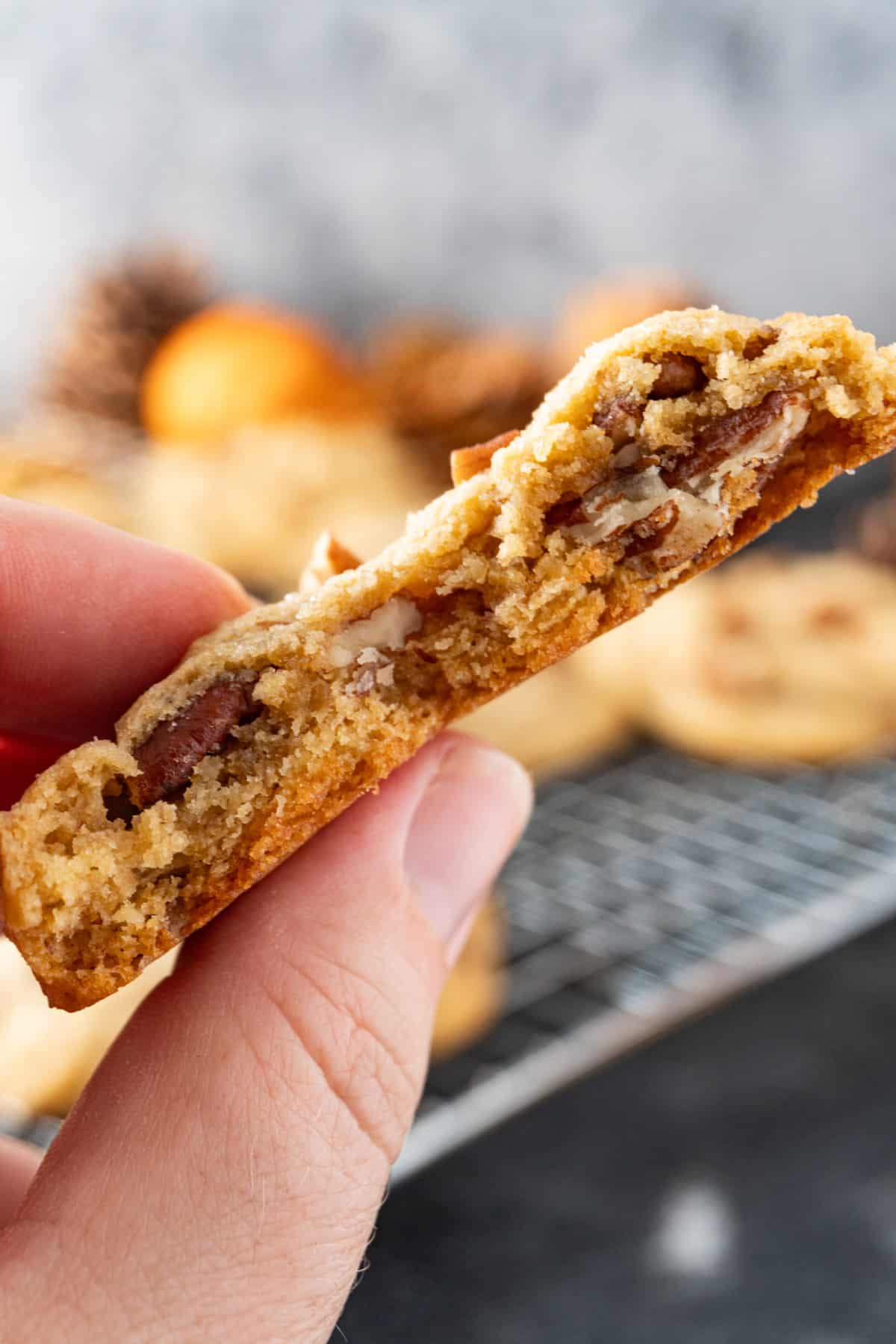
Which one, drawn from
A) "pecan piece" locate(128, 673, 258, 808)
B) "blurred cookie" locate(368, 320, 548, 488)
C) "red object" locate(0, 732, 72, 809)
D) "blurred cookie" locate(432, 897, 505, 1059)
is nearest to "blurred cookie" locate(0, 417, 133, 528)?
"blurred cookie" locate(368, 320, 548, 488)

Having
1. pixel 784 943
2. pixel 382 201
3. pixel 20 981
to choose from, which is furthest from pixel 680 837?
pixel 382 201

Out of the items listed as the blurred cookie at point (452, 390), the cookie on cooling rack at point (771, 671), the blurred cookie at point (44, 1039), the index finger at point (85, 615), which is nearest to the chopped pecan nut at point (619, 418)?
the index finger at point (85, 615)

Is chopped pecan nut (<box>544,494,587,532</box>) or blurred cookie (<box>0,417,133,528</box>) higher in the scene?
blurred cookie (<box>0,417,133,528</box>)

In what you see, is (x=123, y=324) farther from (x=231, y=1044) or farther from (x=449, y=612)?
(x=231, y=1044)

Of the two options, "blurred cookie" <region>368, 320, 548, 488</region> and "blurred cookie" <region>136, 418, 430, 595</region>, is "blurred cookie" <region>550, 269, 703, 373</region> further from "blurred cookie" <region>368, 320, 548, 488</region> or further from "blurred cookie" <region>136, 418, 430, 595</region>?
"blurred cookie" <region>136, 418, 430, 595</region>

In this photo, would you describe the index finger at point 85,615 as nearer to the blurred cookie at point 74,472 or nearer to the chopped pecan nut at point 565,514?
the chopped pecan nut at point 565,514

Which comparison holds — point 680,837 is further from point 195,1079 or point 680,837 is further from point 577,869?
point 195,1079

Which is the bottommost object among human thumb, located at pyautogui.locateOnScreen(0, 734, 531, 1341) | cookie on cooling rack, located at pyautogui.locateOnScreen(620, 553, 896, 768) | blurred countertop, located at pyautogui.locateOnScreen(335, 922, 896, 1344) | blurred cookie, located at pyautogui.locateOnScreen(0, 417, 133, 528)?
blurred countertop, located at pyautogui.locateOnScreen(335, 922, 896, 1344)
